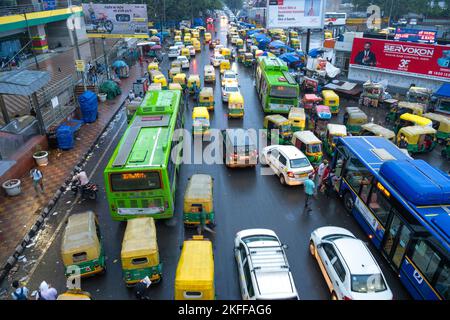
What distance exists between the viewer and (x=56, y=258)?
12688 mm

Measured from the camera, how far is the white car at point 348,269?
9.90 m

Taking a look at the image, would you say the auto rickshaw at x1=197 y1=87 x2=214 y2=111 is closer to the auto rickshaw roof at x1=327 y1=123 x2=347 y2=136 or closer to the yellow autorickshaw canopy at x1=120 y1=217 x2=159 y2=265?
the auto rickshaw roof at x1=327 y1=123 x2=347 y2=136

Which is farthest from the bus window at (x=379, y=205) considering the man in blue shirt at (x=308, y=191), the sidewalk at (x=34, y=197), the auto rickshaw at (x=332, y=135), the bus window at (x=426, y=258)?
the sidewalk at (x=34, y=197)

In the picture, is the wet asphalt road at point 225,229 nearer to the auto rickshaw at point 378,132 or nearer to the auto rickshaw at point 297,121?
the auto rickshaw at point 378,132

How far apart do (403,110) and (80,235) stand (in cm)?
2328

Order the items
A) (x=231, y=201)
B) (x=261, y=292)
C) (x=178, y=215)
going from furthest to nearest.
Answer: (x=231, y=201), (x=178, y=215), (x=261, y=292)

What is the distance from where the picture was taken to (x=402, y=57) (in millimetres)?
31141

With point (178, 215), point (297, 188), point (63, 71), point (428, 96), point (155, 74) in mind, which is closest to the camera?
point (178, 215)

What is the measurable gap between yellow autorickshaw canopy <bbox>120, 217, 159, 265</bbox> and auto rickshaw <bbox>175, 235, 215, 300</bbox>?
117cm

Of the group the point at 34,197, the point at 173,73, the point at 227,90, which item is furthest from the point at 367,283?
the point at 173,73

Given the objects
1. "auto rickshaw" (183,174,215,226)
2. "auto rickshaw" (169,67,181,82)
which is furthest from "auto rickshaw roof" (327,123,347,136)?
"auto rickshaw" (169,67,181,82)
